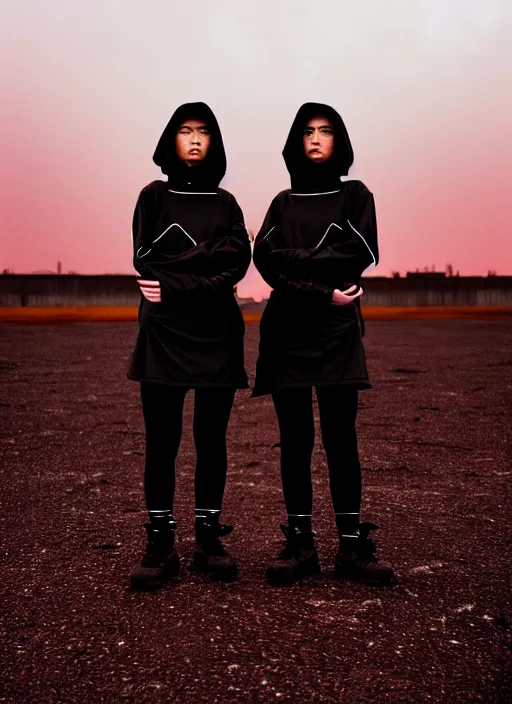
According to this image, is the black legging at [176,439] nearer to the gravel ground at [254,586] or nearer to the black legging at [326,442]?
the black legging at [326,442]

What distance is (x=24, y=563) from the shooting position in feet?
10.1

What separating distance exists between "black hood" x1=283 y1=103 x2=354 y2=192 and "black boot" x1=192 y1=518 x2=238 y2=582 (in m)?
1.36

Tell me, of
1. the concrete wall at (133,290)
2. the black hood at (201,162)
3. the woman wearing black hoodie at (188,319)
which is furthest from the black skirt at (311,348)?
the concrete wall at (133,290)

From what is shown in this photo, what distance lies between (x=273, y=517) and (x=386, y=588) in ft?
3.50

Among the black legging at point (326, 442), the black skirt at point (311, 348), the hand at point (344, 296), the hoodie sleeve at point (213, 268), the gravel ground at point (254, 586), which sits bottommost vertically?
the gravel ground at point (254, 586)

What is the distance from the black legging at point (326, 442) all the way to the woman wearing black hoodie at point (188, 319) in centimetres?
22

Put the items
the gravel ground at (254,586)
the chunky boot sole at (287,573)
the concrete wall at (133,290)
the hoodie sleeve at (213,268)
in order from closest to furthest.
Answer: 1. the gravel ground at (254,586)
2. the hoodie sleeve at (213,268)
3. the chunky boot sole at (287,573)
4. the concrete wall at (133,290)

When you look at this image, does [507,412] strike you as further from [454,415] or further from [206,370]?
[206,370]

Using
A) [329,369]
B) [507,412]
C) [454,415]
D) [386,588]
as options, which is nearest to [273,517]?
[386,588]

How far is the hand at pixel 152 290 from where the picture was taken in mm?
2725

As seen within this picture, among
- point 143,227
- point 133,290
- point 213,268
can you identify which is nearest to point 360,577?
point 213,268

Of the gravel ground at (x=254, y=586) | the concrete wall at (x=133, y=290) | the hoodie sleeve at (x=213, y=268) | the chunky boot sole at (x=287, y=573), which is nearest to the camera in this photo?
the gravel ground at (x=254, y=586)

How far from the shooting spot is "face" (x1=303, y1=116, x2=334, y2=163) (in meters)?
2.80

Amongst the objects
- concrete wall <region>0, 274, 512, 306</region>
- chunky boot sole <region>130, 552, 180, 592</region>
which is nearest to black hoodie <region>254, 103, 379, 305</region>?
chunky boot sole <region>130, 552, 180, 592</region>
